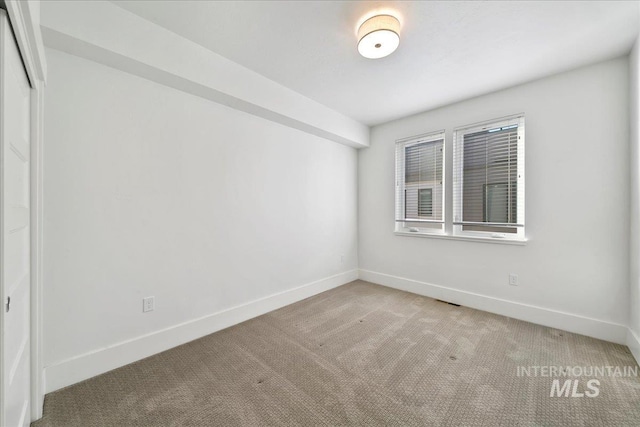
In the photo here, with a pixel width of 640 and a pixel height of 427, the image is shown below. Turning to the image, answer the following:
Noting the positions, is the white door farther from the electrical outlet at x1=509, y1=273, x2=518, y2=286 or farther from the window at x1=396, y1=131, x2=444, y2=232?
the electrical outlet at x1=509, y1=273, x2=518, y2=286

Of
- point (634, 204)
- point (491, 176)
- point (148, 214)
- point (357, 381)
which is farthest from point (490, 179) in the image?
point (148, 214)

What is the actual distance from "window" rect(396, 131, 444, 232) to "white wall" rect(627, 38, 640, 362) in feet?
5.40

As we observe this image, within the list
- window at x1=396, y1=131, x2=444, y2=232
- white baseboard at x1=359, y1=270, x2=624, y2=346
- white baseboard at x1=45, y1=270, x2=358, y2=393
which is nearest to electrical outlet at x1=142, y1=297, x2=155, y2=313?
white baseboard at x1=45, y1=270, x2=358, y2=393

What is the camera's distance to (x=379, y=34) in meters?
1.86

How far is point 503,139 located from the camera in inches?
117

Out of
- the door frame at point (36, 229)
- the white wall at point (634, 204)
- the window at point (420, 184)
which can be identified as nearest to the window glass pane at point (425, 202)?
the window at point (420, 184)

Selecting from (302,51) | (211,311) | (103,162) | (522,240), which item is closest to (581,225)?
(522,240)

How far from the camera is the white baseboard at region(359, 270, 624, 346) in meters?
2.35

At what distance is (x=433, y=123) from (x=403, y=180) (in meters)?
0.90

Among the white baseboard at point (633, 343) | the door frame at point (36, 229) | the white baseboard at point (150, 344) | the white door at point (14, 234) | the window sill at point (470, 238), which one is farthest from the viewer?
the window sill at point (470, 238)

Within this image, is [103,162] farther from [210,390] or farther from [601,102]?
[601,102]

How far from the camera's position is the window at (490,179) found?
9.39ft

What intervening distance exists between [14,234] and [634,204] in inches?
169

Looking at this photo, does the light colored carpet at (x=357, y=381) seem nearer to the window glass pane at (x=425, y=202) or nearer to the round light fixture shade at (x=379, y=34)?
the window glass pane at (x=425, y=202)
